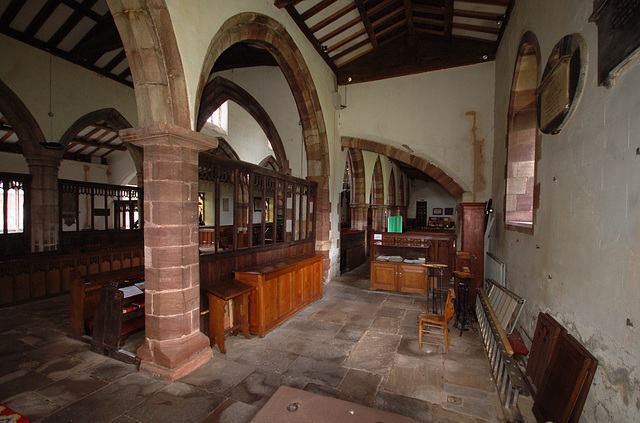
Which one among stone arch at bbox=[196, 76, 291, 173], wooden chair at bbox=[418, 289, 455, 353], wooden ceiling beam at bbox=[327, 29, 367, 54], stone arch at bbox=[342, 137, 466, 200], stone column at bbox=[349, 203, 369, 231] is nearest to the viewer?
wooden chair at bbox=[418, 289, 455, 353]

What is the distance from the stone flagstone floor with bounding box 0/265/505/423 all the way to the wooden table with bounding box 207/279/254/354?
191 mm

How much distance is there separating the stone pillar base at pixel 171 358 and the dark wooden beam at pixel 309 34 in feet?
17.2

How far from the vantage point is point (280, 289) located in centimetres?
435

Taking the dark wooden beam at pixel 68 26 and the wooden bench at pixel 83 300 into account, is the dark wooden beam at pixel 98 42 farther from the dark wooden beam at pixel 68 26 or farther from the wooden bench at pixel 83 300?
the wooden bench at pixel 83 300

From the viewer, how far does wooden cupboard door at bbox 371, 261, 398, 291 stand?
19.8ft

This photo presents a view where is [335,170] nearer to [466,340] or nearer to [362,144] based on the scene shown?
[362,144]

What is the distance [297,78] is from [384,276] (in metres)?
4.20

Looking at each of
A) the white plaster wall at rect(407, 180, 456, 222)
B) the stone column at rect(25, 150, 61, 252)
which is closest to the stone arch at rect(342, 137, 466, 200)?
the stone column at rect(25, 150, 61, 252)

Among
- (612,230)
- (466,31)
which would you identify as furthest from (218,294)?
(466,31)

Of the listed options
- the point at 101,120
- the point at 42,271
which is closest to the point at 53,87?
the point at 101,120

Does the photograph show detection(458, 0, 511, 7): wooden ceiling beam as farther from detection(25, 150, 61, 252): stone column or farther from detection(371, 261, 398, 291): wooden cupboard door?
detection(25, 150, 61, 252): stone column

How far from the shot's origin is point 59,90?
711 cm

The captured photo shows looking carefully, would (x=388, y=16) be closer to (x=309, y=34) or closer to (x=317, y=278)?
(x=309, y=34)

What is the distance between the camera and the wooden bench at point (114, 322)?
3188 mm
